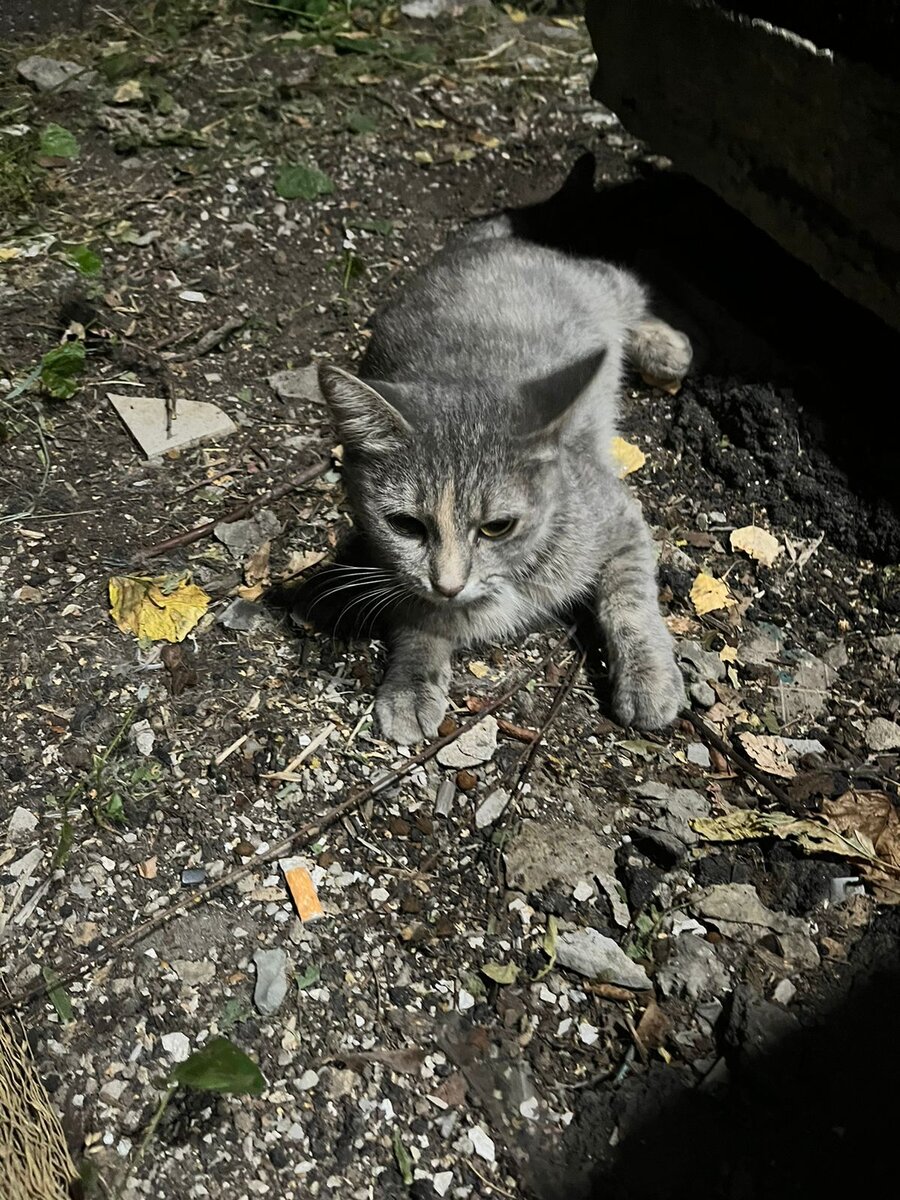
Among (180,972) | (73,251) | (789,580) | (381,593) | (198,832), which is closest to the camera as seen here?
(180,972)

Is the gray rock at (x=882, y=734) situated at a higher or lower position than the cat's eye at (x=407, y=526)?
lower

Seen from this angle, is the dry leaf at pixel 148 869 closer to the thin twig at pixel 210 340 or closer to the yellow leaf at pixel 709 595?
the yellow leaf at pixel 709 595

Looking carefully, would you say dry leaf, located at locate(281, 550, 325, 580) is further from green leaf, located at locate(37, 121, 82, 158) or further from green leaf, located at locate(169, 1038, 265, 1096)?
green leaf, located at locate(37, 121, 82, 158)

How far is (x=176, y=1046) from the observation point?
7.41 ft

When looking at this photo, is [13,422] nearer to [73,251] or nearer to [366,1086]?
[73,251]

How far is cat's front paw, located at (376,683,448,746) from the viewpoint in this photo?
2812 mm

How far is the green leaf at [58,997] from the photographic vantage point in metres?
2.30


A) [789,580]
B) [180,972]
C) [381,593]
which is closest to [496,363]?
[381,593]

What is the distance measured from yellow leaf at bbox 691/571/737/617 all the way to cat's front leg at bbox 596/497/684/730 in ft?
0.63

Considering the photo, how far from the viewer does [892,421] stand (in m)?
3.38

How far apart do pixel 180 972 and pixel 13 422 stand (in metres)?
2.08

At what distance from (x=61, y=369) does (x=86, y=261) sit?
1.96 feet

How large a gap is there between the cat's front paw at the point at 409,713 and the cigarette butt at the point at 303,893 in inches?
18.1

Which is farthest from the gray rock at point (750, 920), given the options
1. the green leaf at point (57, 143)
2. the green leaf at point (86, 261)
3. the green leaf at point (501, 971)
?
the green leaf at point (57, 143)
